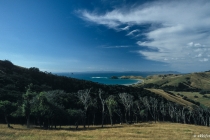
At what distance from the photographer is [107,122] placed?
8125 cm

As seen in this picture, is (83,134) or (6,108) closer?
(83,134)

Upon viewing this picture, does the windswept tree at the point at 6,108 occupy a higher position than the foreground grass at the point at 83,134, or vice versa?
the windswept tree at the point at 6,108

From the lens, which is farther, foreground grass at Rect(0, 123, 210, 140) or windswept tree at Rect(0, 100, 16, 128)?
windswept tree at Rect(0, 100, 16, 128)

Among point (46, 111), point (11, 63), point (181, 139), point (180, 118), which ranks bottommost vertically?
point (180, 118)

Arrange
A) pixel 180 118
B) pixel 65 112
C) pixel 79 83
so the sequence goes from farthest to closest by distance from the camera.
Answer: pixel 79 83 → pixel 180 118 → pixel 65 112

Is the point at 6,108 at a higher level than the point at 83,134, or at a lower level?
higher

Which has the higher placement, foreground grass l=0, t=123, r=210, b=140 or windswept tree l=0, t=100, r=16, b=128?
windswept tree l=0, t=100, r=16, b=128

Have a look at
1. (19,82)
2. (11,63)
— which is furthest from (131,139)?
(11,63)

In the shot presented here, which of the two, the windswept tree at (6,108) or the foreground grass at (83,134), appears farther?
the windswept tree at (6,108)

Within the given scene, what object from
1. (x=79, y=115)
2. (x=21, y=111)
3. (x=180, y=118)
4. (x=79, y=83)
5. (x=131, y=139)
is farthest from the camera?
(x=79, y=83)

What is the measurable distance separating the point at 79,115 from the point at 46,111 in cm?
1341

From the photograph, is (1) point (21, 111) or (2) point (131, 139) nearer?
(2) point (131, 139)

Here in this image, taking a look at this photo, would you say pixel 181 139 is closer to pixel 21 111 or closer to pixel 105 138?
pixel 105 138

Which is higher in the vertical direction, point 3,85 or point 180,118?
point 3,85
